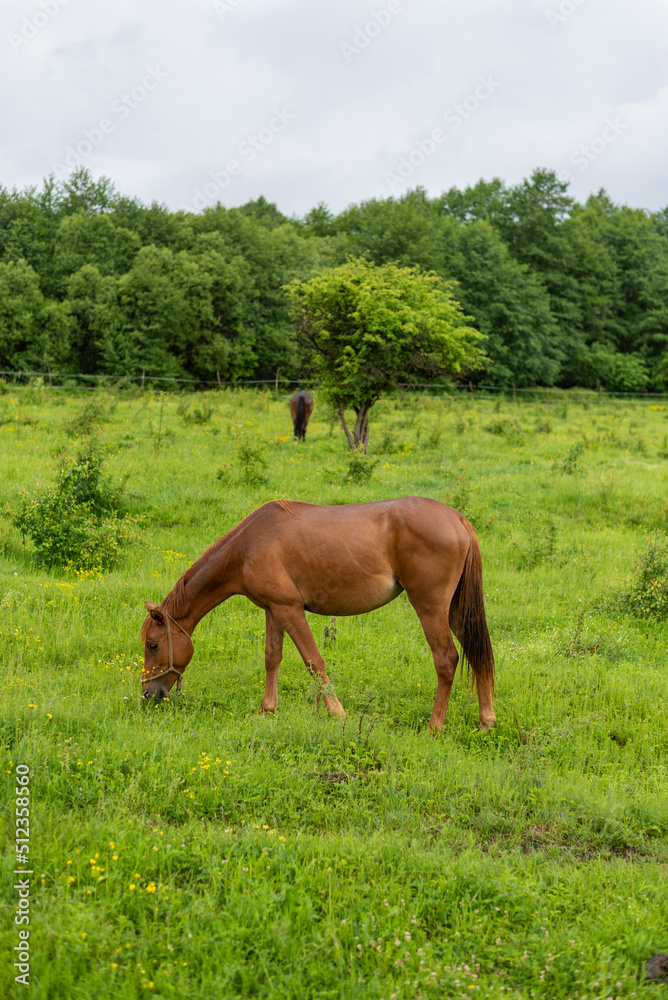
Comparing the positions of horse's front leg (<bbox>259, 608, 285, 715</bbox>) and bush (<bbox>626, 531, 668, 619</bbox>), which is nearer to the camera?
horse's front leg (<bbox>259, 608, 285, 715</bbox>)

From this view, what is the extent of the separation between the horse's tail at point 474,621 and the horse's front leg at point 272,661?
154 cm

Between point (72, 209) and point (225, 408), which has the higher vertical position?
point (72, 209)

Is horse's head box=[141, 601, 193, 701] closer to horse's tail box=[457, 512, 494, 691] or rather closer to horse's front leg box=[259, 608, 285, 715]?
horse's front leg box=[259, 608, 285, 715]

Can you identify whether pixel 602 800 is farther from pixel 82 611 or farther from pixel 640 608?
pixel 82 611

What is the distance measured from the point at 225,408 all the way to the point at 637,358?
42104 millimetres

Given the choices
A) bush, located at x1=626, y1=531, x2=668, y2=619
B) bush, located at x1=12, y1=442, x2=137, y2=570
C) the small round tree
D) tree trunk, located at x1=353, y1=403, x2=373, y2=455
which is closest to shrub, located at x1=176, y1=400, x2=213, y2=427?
the small round tree

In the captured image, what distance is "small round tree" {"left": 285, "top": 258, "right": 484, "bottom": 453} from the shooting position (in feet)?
55.9

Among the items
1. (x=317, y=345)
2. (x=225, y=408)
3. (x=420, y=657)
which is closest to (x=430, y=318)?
(x=317, y=345)

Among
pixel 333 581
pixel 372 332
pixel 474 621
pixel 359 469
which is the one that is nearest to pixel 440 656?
pixel 474 621

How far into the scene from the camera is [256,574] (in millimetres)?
5664

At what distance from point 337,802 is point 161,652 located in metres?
2.07

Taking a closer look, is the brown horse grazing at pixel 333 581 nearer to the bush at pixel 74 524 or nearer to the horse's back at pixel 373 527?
the horse's back at pixel 373 527

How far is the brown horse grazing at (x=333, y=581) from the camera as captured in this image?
566cm

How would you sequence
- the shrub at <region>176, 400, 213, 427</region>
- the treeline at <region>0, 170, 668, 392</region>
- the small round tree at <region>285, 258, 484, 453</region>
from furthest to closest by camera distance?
the treeline at <region>0, 170, 668, 392</region>, the shrub at <region>176, 400, 213, 427</region>, the small round tree at <region>285, 258, 484, 453</region>
